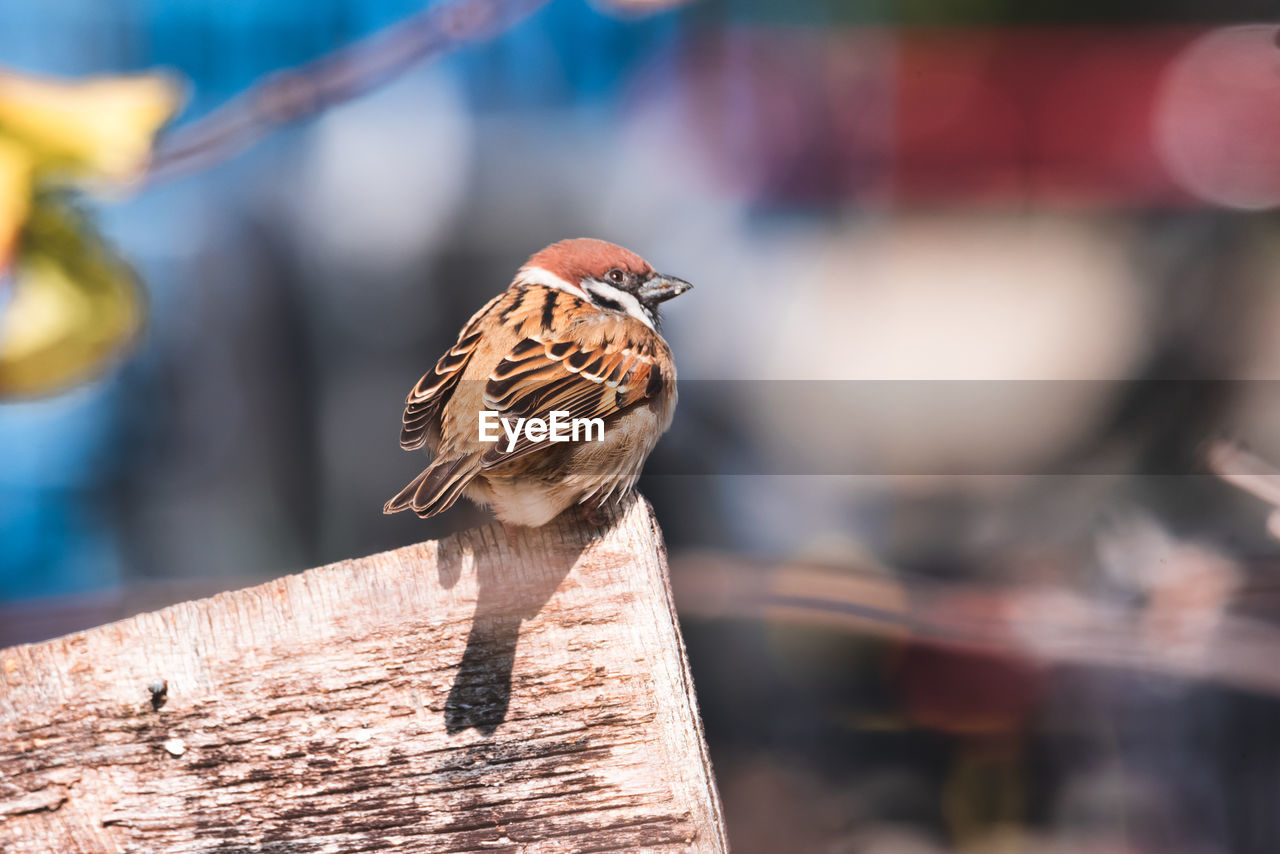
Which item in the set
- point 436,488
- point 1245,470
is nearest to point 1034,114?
point 1245,470

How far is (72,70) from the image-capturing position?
1.79m

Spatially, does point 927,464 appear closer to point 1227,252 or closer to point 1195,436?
Result: point 1195,436

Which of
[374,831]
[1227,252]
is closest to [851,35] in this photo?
[1227,252]

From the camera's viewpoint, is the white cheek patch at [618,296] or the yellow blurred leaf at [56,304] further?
the white cheek patch at [618,296]

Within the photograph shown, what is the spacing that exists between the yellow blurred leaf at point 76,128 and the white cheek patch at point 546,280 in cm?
52

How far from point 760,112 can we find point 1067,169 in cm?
59

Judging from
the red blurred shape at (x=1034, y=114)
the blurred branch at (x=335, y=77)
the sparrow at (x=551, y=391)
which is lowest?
the sparrow at (x=551, y=391)

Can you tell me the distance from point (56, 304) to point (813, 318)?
1228 millimetres

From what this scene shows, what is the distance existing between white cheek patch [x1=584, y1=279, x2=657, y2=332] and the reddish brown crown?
0.01 metres

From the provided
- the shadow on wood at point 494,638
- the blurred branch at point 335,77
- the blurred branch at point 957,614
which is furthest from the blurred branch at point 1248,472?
the blurred branch at point 335,77

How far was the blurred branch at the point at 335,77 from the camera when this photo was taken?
1.84m

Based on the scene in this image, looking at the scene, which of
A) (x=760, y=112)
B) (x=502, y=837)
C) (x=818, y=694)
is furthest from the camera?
(x=818, y=694)

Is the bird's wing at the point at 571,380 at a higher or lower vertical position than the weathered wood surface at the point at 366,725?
higher

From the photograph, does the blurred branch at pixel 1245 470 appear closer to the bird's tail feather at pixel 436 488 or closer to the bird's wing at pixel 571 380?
the bird's wing at pixel 571 380
